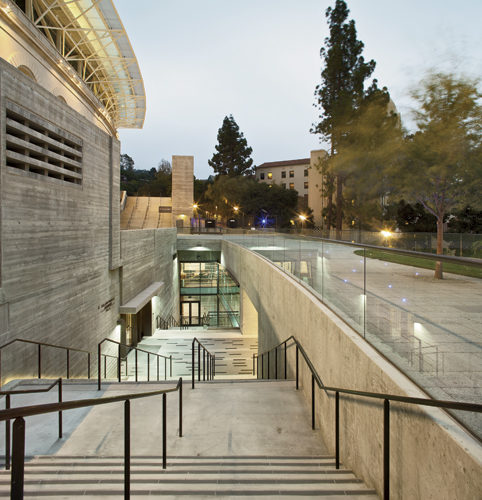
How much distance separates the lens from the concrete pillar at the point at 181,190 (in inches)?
1916

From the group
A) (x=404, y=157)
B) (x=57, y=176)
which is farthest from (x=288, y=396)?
(x=404, y=157)

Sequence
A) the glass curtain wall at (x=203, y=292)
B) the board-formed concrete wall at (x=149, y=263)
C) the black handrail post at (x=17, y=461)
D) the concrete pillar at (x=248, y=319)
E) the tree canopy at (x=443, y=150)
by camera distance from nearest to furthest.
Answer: the black handrail post at (x=17, y=461)
the tree canopy at (x=443, y=150)
the board-formed concrete wall at (x=149, y=263)
the concrete pillar at (x=248, y=319)
the glass curtain wall at (x=203, y=292)

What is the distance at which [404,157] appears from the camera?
15922mm

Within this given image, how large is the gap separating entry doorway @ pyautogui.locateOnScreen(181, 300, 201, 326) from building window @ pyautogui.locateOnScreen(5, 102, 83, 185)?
26146mm

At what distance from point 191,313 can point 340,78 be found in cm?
2590

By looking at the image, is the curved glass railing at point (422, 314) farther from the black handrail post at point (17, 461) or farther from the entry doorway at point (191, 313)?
the entry doorway at point (191, 313)

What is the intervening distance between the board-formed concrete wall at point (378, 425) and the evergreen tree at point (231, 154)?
6686cm

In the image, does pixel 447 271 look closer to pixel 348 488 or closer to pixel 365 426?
pixel 365 426

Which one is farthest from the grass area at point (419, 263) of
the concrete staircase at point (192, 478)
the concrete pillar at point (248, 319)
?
the concrete pillar at point (248, 319)

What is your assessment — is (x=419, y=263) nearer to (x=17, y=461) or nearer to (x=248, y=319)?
(x=17, y=461)

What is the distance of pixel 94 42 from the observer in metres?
24.0

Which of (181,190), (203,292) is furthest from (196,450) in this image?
(181,190)

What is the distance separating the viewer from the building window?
8531 mm

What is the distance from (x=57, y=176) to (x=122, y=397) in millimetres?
9793
